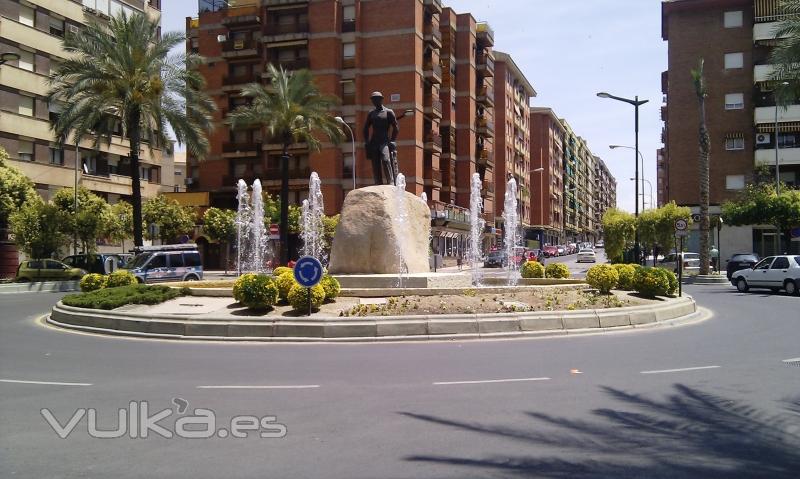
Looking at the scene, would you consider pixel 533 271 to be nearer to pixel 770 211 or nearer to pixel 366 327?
pixel 366 327

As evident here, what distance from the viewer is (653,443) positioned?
18.9ft

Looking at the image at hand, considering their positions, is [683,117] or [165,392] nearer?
[165,392]

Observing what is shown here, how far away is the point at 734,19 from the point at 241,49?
39.0m

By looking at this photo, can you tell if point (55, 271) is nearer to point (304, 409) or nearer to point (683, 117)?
point (304, 409)

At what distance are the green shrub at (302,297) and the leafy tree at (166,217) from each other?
34.8m

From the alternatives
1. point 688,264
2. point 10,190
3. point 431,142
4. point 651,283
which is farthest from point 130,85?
point 688,264

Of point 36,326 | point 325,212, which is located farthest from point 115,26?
point 325,212

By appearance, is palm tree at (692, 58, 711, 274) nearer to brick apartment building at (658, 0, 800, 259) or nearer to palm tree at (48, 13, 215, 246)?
brick apartment building at (658, 0, 800, 259)

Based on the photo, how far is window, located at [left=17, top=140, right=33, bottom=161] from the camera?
4300 cm

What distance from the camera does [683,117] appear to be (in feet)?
176

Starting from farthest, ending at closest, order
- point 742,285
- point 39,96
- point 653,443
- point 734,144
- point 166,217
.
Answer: point 734,144
point 166,217
point 39,96
point 742,285
point 653,443

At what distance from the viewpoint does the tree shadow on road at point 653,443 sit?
5.03 m

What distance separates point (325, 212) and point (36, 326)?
37756 millimetres

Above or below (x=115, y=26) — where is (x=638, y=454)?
below
